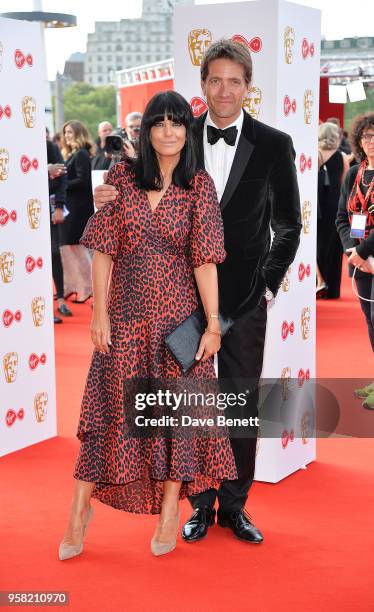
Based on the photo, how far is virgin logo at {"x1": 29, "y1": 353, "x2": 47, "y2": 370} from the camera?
432cm

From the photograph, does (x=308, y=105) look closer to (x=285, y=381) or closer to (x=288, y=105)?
(x=288, y=105)

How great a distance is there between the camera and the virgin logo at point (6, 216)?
13.4ft

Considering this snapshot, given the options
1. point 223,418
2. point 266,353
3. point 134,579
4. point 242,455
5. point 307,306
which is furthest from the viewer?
point 307,306

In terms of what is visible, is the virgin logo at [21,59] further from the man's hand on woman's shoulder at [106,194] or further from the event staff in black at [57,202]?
the event staff in black at [57,202]

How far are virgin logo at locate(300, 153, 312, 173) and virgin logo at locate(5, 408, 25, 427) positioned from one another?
1734 mm

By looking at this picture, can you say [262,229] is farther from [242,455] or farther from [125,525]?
[125,525]

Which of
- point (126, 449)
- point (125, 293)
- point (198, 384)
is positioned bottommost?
point (126, 449)

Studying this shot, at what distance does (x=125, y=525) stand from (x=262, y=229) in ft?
3.90

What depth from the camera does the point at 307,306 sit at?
3912mm

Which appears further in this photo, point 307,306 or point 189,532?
point 307,306

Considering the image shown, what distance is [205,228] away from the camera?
281 cm

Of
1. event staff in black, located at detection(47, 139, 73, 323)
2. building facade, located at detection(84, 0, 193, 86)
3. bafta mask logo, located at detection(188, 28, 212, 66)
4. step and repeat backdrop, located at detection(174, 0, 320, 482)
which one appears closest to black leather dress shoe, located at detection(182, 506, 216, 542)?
step and repeat backdrop, located at detection(174, 0, 320, 482)

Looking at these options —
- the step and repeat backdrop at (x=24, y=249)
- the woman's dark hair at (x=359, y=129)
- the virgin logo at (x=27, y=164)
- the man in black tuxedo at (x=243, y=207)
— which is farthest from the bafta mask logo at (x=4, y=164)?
the woman's dark hair at (x=359, y=129)

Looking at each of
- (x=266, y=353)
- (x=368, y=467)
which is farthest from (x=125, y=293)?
(x=368, y=467)
